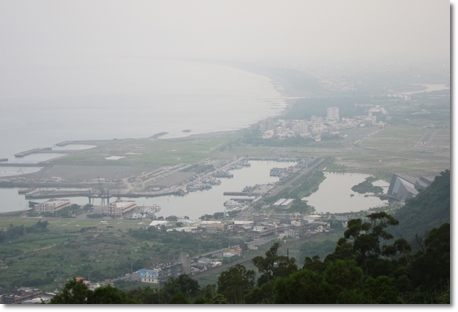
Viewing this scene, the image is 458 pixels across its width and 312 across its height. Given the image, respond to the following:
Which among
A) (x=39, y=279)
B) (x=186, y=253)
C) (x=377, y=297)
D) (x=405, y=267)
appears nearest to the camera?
(x=377, y=297)

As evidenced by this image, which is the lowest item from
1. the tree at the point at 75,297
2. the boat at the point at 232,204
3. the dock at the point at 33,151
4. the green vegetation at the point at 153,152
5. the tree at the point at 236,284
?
the tree at the point at 236,284

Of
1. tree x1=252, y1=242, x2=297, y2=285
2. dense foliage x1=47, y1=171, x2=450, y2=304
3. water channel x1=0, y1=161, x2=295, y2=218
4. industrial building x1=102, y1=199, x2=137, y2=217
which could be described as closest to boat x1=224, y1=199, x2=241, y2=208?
water channel x1=0, y1=161, x2=295, y2=218

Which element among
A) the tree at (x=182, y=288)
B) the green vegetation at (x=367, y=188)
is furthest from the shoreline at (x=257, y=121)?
the tree at (x=182, y=288)

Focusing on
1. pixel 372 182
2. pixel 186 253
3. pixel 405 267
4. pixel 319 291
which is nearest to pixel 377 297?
pixel 319 291

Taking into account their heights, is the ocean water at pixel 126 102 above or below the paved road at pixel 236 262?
above

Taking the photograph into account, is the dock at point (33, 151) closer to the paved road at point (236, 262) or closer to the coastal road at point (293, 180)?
the coastal road at point (293, 180)

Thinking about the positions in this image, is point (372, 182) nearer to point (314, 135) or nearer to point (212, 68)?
point (212, 68)
